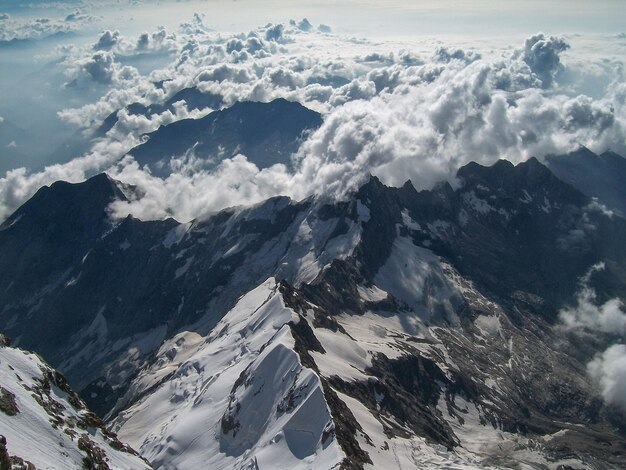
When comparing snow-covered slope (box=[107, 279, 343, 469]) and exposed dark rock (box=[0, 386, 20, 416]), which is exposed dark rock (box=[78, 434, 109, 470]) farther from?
snow-covered slope (box=[107, 279, 343, 469])

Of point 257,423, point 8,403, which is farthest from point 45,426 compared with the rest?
point 257,423

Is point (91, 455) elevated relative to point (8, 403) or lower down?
lower down

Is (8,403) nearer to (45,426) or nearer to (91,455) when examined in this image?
(45,426)

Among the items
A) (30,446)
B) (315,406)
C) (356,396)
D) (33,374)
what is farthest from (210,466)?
(30,446)

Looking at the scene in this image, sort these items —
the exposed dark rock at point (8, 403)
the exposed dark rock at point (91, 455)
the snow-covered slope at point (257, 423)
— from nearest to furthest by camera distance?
the exposed dark rock at point (8, 403) < the exposed dark rock at point (91, 455) < the snow-covered slope at point (257, 423)

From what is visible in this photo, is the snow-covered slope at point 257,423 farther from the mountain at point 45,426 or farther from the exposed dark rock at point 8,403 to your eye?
the exposed dark rock at point 8,403

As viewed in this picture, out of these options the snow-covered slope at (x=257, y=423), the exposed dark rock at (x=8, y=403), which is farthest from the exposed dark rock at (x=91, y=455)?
the snow-covered slope at (x=257, y=423)

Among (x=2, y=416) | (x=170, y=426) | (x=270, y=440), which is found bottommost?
(x=170, y=426)

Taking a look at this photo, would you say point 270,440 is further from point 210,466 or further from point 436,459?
point 436,459
